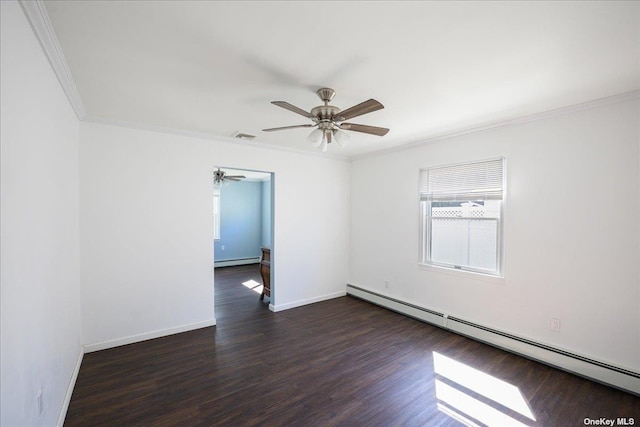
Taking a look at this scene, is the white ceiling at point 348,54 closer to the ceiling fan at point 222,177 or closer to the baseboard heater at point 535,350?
the baseboard heater at point 535,350

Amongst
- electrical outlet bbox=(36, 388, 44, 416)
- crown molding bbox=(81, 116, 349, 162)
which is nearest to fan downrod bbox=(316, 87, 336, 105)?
crown molding bbox=(81, 116, 349, 162)

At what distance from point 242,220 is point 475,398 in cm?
690

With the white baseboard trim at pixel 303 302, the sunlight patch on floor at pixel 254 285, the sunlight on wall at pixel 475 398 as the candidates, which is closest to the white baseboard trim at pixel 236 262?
the sunlight patch on floor at pixel 254 285

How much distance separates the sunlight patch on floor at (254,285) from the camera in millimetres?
5539

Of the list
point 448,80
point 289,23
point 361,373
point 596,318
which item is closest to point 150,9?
point 289,23

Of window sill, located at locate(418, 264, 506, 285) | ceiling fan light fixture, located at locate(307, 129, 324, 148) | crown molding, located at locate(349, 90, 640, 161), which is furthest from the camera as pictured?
window sill, located at locate(418, 264, 506, 285)

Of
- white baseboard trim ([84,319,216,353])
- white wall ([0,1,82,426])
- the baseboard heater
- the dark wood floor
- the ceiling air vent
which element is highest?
the ceiling air vent

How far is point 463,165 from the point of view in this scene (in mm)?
3621

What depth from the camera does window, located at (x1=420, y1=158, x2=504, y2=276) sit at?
3.33m

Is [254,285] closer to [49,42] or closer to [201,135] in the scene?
[201,135]

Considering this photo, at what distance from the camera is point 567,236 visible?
2758 mm

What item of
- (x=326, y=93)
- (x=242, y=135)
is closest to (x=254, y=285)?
(x=242, y=135)

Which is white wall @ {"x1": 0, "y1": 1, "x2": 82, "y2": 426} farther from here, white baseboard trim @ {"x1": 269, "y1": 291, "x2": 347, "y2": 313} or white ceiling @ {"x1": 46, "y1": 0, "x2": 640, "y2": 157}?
white baseboard trim @ {"x1": 269, "y1": 291, "x2": 347, "y2": 313}

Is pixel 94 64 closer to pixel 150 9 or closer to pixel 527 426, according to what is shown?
pixel 150 9
